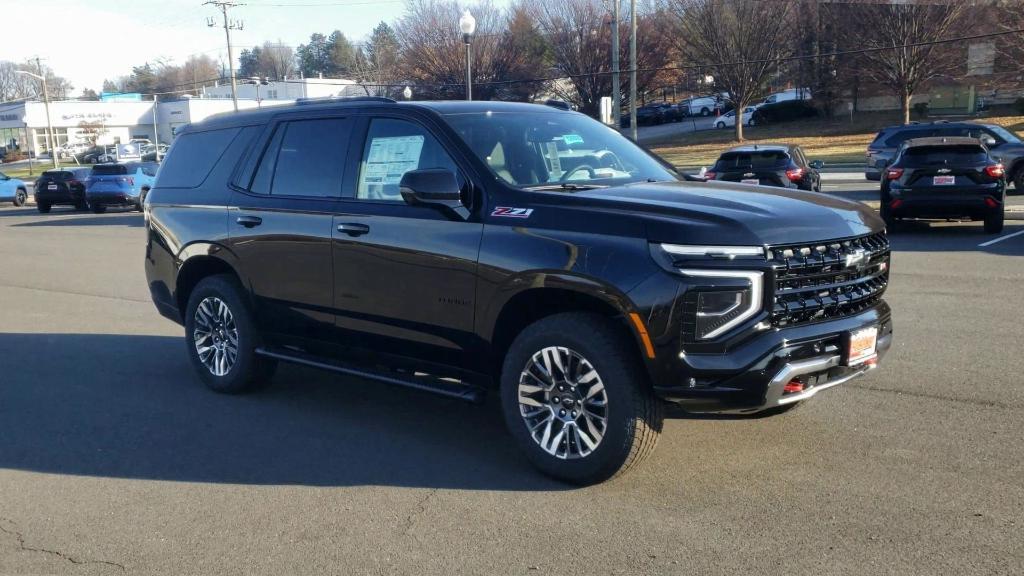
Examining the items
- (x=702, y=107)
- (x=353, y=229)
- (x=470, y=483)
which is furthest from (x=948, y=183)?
(x=702, y=107)

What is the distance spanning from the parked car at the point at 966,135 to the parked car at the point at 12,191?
3017 centimetres

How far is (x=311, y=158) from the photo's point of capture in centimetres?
618

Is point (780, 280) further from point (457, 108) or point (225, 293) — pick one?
point (225, 293)

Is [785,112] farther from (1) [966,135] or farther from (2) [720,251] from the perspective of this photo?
(2) [720,251]

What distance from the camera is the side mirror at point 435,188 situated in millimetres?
5004

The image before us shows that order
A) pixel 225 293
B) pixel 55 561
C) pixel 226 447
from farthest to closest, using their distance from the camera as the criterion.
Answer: pixel 225 293 → pixel 226 447 → pixel 55 561

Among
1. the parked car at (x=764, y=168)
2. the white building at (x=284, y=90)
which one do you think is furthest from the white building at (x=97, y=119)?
the parked car at (x=764, y=168)

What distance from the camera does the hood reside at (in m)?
4.33

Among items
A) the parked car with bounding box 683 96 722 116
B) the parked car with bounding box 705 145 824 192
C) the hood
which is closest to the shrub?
the parked car with bounding box 683 96 722 116

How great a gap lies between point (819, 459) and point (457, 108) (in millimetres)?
2937

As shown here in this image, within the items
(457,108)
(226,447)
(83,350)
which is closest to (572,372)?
(457,108)

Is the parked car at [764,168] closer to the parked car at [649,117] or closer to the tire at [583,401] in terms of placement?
the tire at [583,401]

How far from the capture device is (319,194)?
19.8 feet

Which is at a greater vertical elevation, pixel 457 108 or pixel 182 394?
pixel 457 108
